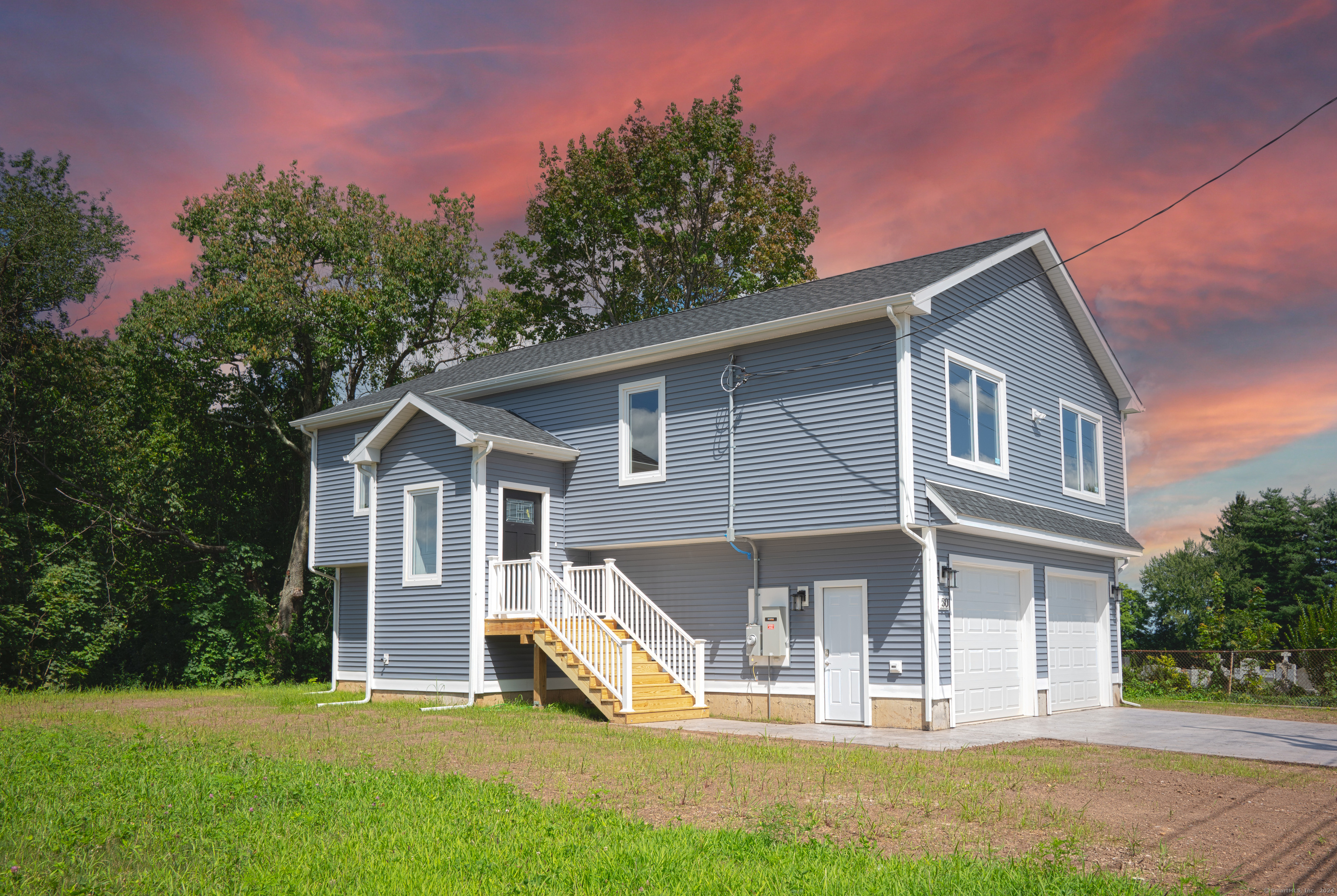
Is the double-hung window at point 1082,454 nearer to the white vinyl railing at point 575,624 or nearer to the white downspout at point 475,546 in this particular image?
the white vinyl railing at point 575,624

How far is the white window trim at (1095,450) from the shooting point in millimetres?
18531

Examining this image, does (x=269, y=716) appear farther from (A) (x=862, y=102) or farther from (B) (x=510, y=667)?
(A) (x=862, y=102)

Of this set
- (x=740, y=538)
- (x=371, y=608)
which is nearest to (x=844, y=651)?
(x=740, y=538)

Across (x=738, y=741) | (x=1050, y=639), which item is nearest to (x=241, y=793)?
(x=738, y=741)

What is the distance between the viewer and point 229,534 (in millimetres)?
27906

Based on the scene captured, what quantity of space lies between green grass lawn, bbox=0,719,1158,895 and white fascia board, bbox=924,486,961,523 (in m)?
7.32

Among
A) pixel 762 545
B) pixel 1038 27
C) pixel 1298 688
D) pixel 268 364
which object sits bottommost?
pixel 1298 688

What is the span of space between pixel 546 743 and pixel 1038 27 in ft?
39.7

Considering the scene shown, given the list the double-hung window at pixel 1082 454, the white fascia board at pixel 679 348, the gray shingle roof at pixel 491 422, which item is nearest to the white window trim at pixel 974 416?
the white fascia board at pixel 679 348

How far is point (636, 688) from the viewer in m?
15.1

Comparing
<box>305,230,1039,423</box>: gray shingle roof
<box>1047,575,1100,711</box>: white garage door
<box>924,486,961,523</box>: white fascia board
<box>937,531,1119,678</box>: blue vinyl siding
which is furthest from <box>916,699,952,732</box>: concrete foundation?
<box>305,230,1039,423</box>: gray shingle roof

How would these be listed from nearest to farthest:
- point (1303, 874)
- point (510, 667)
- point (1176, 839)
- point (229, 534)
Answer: point (1303, 874), point (1176, 839), point (510, 667), point (229, 534)

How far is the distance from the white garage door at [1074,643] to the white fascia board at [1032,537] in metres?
0.77

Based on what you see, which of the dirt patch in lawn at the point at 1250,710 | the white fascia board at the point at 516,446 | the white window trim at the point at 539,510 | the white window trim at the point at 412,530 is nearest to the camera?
the white fascia board at the point at 516,446
